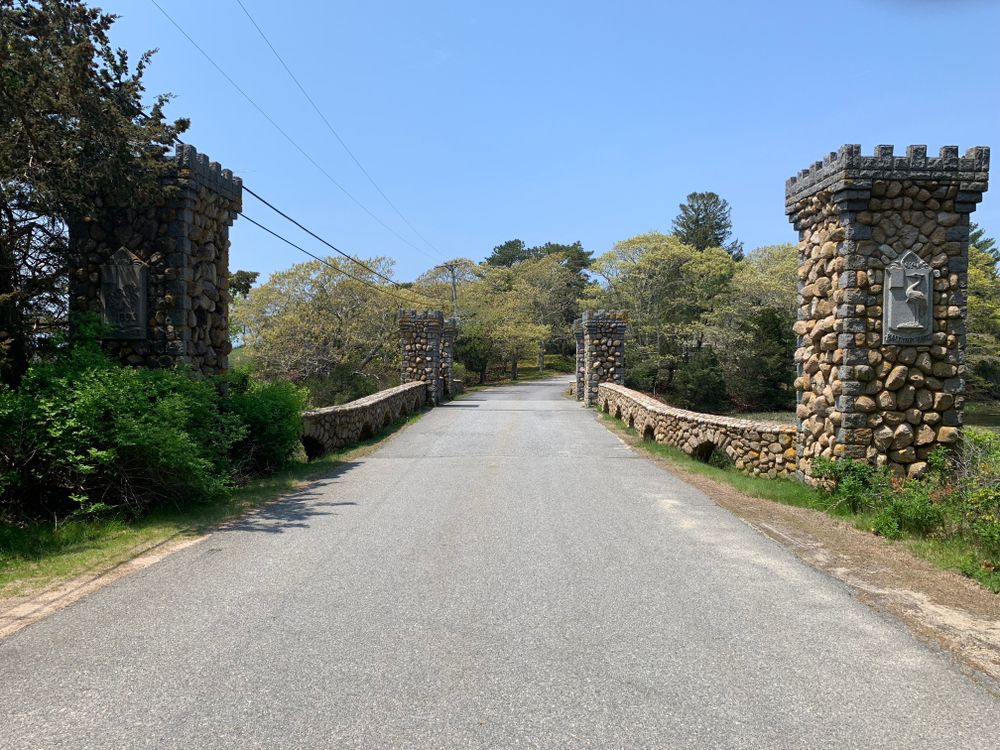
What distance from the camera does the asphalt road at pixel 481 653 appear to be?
10.6 ft

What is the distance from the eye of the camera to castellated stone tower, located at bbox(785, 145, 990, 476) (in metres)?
9.01

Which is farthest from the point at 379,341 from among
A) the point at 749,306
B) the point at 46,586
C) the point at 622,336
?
the point at 46,586

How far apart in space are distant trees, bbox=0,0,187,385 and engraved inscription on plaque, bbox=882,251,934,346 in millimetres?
9371

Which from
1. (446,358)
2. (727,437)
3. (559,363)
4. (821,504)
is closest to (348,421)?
(727,437)

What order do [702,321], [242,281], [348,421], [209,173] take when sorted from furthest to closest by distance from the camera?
[242,281]
[702,321]
[348,421]
[209,173]

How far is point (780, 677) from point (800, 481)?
272 inches

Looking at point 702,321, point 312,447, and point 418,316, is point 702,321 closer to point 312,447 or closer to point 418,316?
point 418,316

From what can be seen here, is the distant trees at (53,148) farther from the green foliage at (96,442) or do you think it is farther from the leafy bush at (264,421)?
the leafy bush at (264,421)

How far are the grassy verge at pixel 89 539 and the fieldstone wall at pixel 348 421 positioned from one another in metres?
4.18

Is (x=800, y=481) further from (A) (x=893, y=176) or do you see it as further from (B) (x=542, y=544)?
(B) (x=542, y=544)

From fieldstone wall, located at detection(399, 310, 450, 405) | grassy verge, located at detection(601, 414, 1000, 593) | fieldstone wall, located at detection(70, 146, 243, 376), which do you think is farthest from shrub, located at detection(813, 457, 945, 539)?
fieldstone wall, located at detection(399, 310, 450, 405)

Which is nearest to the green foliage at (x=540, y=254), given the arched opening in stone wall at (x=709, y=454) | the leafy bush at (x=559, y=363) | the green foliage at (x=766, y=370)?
the leafy bush at (x=559, y=363)

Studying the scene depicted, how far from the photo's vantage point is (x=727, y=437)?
39.7 ft

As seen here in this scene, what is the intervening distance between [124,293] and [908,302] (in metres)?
10.2
